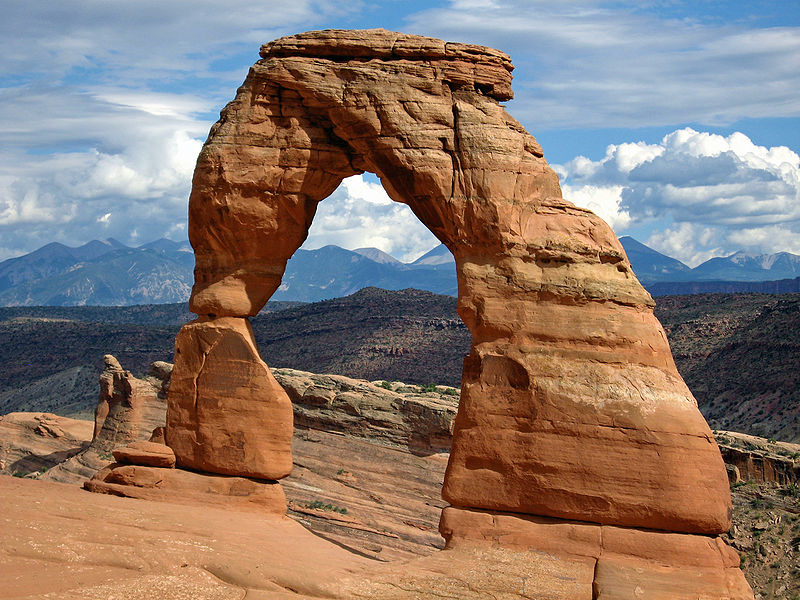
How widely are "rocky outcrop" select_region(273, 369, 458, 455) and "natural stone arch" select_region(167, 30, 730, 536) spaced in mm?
13033

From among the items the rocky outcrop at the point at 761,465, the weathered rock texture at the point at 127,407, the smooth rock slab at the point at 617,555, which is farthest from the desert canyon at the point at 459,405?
the weathered rock texture at the point at 127,407

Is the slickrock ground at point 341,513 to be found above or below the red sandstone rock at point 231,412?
below

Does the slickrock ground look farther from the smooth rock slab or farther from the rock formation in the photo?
the rock formation

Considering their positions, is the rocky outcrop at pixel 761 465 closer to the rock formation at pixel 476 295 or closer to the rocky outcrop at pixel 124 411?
the rock formation at pixel 476 295

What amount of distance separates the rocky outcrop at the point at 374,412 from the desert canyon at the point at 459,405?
42.6ft

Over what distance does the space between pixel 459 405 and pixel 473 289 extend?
204 centimetres

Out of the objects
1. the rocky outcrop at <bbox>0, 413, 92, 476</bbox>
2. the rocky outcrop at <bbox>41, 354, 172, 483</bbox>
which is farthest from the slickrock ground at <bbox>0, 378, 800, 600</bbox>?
the rocky outcrop at <bbox>41, 354, 172, 483</bbox>

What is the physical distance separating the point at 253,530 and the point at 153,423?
20.3m

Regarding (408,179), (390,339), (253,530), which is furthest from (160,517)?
(390,339)

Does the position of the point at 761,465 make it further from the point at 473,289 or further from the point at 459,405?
the point at 473,289

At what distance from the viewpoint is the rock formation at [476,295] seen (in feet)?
49.0

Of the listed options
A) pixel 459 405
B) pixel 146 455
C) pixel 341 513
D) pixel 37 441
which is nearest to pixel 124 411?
pixel 37 441

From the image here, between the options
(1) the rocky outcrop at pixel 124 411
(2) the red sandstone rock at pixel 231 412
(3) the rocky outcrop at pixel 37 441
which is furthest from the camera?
(3) the rocky outcrop at pixel 37 441

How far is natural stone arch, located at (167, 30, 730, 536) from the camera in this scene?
15003mm
